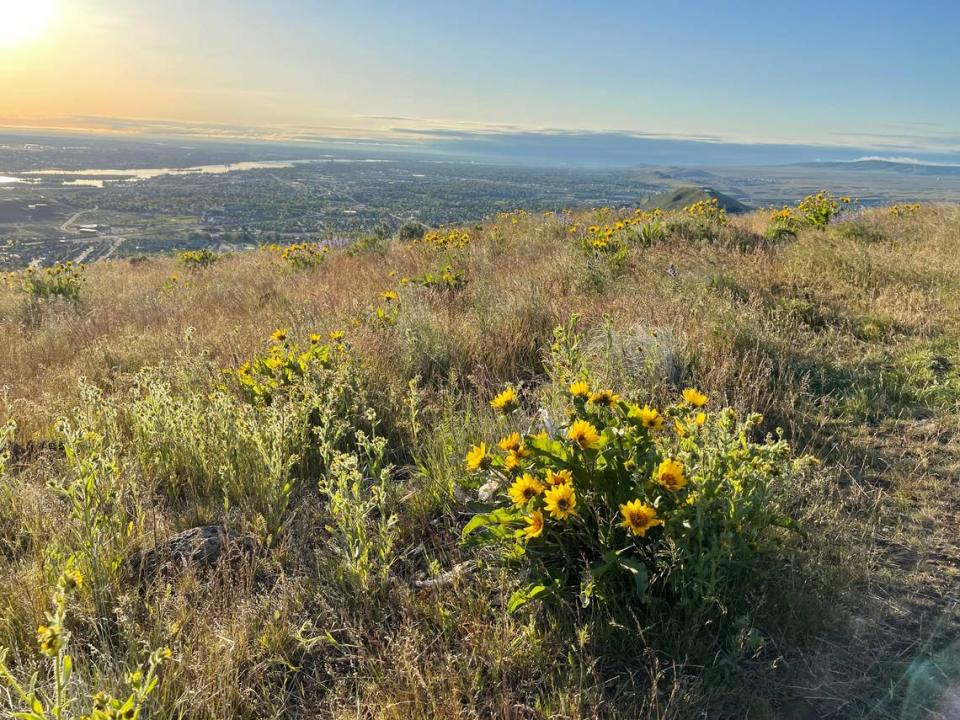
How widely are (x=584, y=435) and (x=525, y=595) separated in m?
0.56

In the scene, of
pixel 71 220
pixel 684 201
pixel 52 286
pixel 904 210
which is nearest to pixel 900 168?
pixel 684 201

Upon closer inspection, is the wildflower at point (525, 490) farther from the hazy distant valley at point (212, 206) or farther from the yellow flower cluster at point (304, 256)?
the hazy distant valley at point (212, 206)

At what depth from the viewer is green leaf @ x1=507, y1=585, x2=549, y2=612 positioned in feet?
5.87

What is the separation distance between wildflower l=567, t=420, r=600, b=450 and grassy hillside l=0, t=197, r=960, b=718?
1 cm

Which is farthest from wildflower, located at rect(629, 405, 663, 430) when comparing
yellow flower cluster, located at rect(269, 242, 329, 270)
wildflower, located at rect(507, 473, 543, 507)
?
yellow flower cluster, located at rect(269, 242, 329, 270)

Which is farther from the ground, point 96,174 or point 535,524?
point 96,174

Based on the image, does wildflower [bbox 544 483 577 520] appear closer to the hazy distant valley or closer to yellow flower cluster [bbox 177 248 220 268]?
the hazy distant valley

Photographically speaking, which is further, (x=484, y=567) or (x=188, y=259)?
(x=188, y=259)

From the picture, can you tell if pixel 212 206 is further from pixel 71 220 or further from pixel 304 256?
pixel 304 256

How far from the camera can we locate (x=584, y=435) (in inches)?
71.8

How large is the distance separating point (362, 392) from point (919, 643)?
2790 millimetres

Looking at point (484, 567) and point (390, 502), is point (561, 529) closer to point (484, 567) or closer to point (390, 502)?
point (484, 567)

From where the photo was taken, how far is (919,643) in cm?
186

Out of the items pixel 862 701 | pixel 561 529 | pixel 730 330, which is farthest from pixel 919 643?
pixel 730 330
